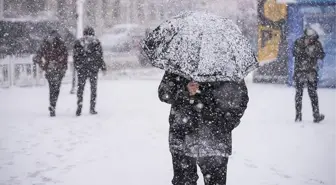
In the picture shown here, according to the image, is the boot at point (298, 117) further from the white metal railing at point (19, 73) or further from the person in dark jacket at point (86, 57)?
the white metal railing at point (19, 73)

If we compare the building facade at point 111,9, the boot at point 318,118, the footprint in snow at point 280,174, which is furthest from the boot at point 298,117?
the building facade at point 111,9

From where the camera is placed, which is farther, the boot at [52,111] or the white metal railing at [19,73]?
the white metal railing at [19,73]

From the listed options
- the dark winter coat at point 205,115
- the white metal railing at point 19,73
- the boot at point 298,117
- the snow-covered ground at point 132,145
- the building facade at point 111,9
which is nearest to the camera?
the dark winter coat at point 205,115

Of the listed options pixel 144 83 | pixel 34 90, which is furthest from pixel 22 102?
pixel 144 83

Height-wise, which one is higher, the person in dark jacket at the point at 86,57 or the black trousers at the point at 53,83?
the person in dark jacket at the point at 86,57

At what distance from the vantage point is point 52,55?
31.5 ft

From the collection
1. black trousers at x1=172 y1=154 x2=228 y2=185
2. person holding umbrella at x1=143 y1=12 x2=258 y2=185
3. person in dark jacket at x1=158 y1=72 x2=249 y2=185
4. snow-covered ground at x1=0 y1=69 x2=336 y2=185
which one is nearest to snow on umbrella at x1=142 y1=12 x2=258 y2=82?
person holding umbrella at x1=143 y1=12 x2=258 y2=185

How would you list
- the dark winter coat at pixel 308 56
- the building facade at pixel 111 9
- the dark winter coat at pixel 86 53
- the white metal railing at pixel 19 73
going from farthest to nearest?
the building facade at pixel 111 9
the white metal railing at pixel 19 73
the dark winter coat at pixel 86 53
the dark winter coat at pixel 308 56

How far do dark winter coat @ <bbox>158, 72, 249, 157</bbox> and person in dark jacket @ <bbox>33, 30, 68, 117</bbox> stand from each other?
6528 millimetres

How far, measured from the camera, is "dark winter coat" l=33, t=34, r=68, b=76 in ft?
31.4

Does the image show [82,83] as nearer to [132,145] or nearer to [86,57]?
[86,57]

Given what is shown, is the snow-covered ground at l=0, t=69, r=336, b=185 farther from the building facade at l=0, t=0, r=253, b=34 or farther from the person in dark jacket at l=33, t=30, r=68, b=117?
the building facade at l=0, t=0, r=253, b=34

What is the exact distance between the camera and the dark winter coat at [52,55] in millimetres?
9586

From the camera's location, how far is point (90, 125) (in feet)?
29.2
